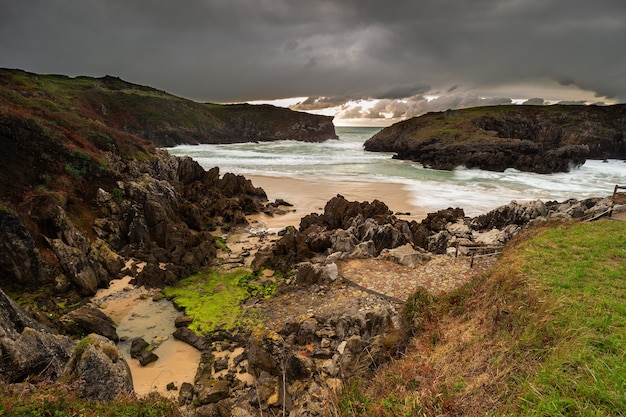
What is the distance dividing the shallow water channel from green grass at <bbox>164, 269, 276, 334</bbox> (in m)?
0.74

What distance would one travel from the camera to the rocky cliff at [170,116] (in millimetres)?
93062

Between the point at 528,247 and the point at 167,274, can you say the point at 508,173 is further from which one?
the point at 167,274

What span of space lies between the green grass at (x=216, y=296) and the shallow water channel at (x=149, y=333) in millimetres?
739

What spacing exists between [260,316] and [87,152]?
17.5 m

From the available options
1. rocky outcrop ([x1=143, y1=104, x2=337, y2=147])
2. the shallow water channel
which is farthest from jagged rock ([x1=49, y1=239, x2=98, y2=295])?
rocky outcrop ([x1=143, y1=104, x2=337, y2=147])

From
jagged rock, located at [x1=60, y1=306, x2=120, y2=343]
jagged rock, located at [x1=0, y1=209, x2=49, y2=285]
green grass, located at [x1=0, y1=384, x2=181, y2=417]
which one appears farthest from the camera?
jagged rock, located at [x1=0, y1=209, x2=49, y2=285]

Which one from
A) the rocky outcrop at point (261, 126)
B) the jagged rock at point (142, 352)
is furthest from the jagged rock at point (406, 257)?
the rocky outcrop at point (261, 126)

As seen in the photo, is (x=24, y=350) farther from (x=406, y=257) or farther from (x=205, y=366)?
(x=406, y=257)

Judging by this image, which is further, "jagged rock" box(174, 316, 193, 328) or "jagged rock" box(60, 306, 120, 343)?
"jagged rock" box(174, 316, 193, 328)

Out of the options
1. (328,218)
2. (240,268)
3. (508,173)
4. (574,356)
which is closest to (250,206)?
(328,218)

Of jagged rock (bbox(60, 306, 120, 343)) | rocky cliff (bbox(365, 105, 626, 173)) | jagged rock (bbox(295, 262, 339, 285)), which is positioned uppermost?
rocky cliff (bbox(365, 105, 626, 173))

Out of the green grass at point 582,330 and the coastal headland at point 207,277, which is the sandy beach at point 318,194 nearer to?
the coastal headland at point 207,277

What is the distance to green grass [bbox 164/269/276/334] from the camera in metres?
13.1

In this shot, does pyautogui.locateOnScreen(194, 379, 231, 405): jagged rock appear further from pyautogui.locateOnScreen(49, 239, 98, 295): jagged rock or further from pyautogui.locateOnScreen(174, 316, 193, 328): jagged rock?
pyautogui.locateOnScreen(49, 239, 98, 295): jagged rock
